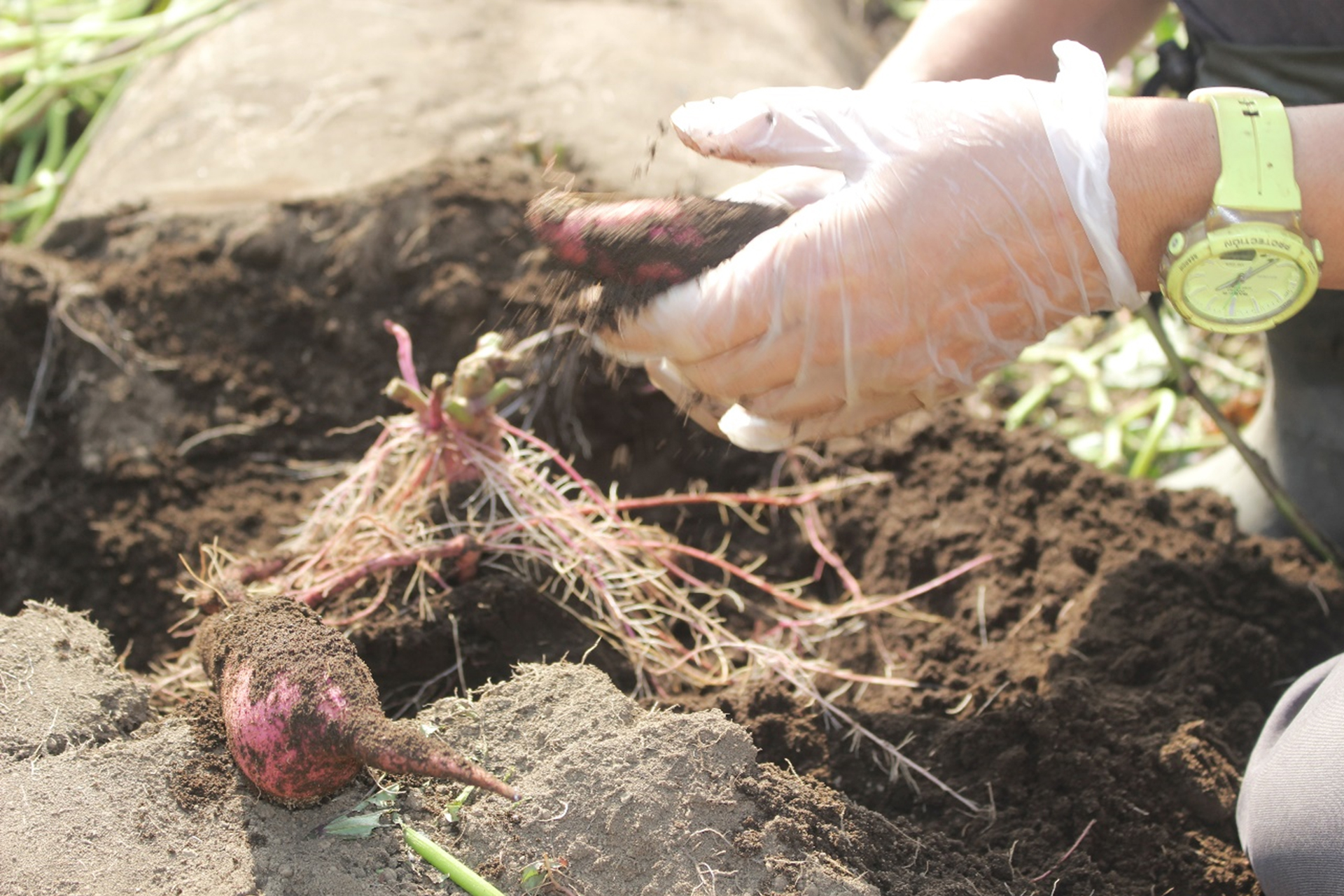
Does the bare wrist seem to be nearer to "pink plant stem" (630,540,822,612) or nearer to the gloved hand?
the gloved hand

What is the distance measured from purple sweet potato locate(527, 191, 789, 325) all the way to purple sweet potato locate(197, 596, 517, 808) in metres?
0.53

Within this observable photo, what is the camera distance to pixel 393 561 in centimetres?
150

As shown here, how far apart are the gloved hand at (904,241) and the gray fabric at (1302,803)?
552 millimetres

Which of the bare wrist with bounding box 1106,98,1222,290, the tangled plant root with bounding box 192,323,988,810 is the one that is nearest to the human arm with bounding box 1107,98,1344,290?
the bare wrist with bounding box 1106,98,1222,290

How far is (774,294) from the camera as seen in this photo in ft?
4.14

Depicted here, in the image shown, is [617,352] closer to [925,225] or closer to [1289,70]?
[925,225]

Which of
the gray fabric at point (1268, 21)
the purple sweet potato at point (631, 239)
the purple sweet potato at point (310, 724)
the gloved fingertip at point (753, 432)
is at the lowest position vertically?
the gloved fingertip at point (753, 432)

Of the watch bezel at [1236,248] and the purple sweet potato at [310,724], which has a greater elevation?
the watch bezel at [1236,248]

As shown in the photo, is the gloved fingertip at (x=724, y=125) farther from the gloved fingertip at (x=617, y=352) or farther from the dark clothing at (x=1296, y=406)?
the dark clothing at (x=1296, y=406)

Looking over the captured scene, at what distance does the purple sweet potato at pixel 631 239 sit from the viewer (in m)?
1.29

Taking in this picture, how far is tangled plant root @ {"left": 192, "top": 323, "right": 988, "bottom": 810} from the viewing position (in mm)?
1514

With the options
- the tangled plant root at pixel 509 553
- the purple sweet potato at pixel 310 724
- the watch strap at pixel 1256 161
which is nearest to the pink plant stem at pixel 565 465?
the tangled plant root at pixel 509 553

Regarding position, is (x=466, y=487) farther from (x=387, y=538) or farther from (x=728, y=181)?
(x=728, y=181)

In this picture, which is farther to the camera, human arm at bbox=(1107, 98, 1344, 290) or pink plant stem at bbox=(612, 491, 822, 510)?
pink plant stem at bbox=(612, 491, 822, 510)
